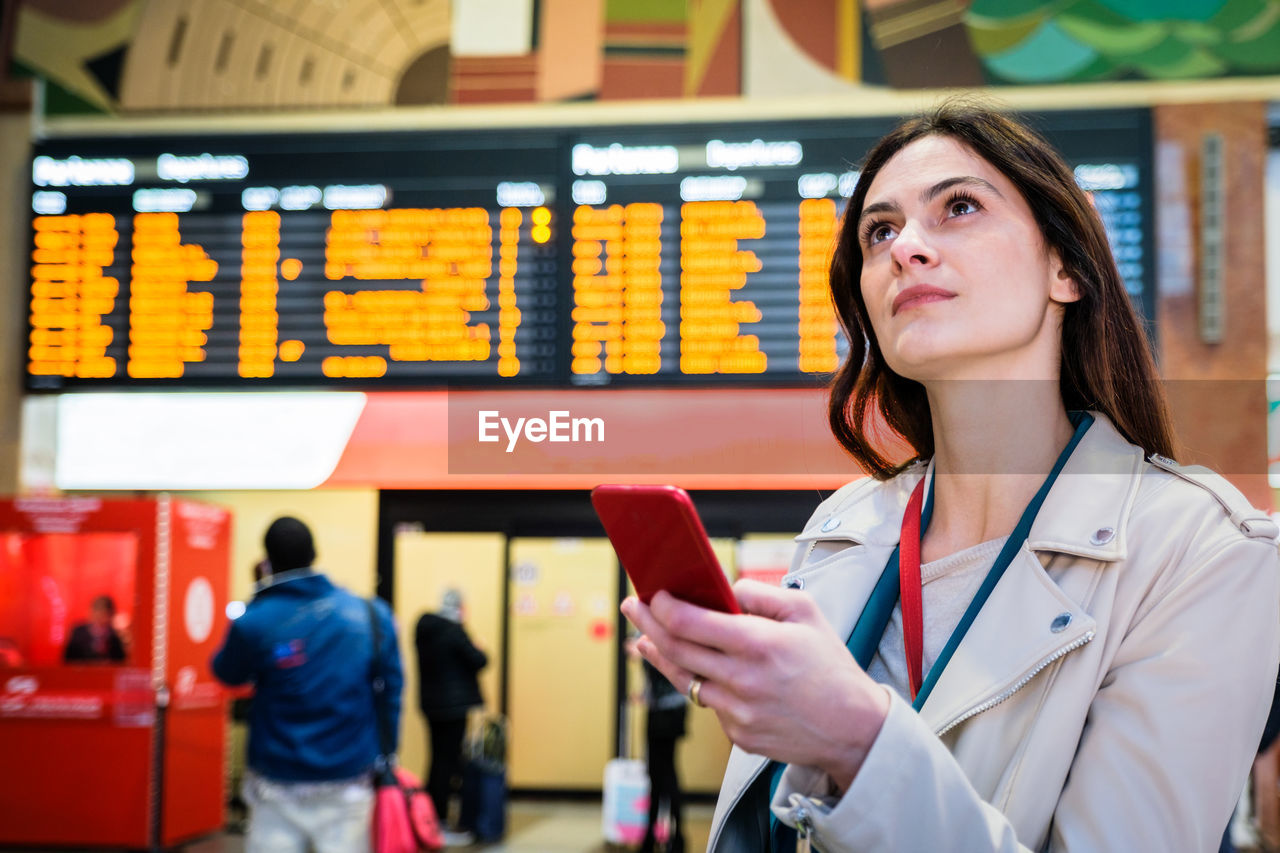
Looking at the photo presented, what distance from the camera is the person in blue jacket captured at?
3754mm

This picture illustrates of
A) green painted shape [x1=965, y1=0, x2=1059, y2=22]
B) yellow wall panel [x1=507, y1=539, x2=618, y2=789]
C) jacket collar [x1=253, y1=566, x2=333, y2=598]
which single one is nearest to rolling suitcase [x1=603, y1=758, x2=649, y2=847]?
yellow wall panel [x1=507, y1=539, x2=618, y2=789]

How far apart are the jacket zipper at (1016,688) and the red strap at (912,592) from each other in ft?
0.35

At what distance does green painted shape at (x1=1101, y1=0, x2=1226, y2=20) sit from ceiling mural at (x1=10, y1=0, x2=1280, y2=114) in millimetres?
152

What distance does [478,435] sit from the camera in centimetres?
121

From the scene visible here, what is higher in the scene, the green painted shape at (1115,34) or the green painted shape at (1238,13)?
the green painted shape at (1238,13)

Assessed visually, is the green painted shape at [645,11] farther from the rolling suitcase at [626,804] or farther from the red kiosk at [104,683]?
the rolling suitcase at [626,804]

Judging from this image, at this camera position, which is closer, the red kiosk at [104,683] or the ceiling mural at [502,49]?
the ceiling mural at [502,49]

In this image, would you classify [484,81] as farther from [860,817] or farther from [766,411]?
[860,817]

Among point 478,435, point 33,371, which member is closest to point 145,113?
point 33,371

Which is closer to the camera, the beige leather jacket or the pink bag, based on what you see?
the beige leather jacket

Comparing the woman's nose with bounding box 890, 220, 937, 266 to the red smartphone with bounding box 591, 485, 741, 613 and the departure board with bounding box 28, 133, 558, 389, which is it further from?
the departure board with bounding box 28, 133, 558, 389

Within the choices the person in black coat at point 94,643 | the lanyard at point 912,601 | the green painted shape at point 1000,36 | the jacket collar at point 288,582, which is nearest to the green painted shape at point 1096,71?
the green painted shape at point 1000,36

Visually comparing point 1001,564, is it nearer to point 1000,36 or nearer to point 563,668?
point 1000,36

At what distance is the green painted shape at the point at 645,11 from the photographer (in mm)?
4219
